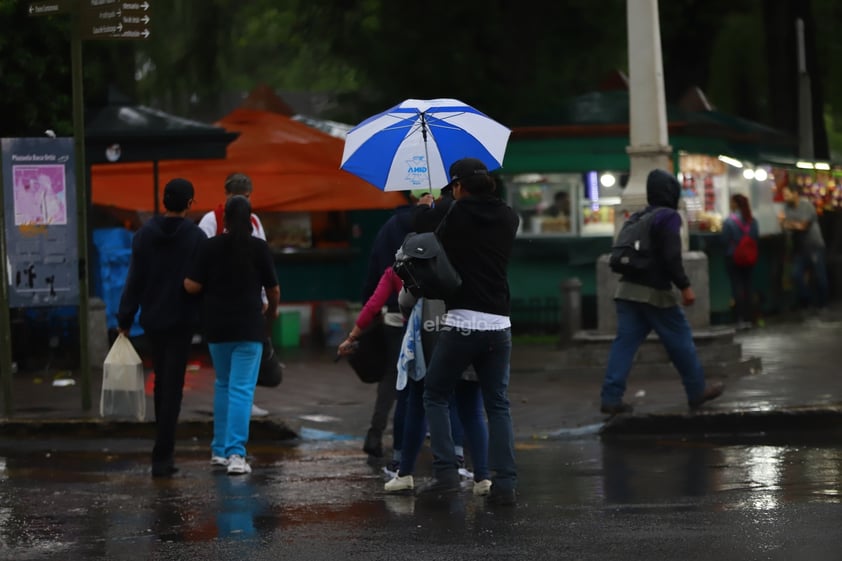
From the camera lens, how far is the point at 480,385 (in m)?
8.91

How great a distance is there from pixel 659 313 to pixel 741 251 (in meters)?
8.66

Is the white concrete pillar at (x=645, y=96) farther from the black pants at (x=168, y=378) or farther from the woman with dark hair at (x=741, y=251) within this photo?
the black pants at (x=168, y=378)

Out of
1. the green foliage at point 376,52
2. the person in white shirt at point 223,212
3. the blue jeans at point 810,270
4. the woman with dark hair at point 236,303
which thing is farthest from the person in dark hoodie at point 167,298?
the blue jeans at point 810,270

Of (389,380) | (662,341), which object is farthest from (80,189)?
(662,341)

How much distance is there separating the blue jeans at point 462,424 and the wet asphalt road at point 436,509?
0.21m

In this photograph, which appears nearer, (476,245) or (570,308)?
(476,245)

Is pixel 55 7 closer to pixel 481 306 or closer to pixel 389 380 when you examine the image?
pixel 389 380

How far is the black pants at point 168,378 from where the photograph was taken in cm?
1005

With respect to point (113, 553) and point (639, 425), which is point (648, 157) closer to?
point (639, 425)

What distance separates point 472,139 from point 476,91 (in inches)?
434

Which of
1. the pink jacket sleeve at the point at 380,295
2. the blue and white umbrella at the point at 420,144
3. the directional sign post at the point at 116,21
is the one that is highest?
the directional sign post at the point at 116,21

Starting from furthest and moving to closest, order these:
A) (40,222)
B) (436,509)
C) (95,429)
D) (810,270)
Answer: (810,270)
(40,222)
(95,429)
(436,509)

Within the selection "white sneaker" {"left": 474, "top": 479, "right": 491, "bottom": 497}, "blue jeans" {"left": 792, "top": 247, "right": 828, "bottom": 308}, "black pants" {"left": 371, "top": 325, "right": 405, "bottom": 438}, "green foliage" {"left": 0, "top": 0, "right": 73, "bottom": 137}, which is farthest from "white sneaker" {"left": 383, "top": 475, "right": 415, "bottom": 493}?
"blue jeans" {"left": 792, "top": 247, "right": 828, "bottom": 308}

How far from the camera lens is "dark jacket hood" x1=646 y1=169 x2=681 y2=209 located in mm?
11836
